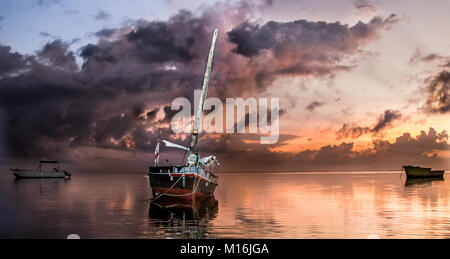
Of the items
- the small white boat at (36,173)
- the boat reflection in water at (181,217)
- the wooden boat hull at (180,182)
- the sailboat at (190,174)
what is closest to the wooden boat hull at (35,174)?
the small white boat at (36,173)

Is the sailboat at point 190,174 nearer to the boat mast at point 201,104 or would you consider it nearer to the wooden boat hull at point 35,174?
the boat mast at point 201,104

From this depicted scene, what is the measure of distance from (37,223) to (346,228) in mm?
24427

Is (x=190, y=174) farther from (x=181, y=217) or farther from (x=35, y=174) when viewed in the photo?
(x=35, y=174)

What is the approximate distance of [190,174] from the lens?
4547 centimetres

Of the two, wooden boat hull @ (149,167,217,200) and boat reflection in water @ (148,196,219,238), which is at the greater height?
wooden boat hull @ (149,167,217,200)

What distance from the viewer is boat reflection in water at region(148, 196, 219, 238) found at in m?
28.6

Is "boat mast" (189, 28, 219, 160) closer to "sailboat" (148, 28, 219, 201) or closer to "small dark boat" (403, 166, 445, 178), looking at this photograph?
"sailboat" (148, 28, 219, 201)

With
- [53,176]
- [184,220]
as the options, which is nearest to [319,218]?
[184,220]

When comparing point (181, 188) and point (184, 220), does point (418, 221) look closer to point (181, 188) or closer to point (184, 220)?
point (184, 220)

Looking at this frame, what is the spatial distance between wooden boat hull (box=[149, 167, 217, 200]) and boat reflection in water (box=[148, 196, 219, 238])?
27.2 inches

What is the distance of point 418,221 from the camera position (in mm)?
34875

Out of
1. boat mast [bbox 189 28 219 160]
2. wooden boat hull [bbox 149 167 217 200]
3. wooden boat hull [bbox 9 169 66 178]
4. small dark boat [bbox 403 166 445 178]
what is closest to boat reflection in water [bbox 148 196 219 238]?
wooden boat hull [bbox 149 167 217 200]

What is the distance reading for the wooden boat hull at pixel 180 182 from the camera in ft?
150
